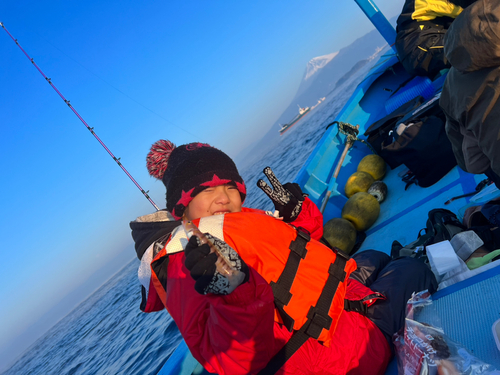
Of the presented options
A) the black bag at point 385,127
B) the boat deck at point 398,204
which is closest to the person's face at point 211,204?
the boat deck at point 398,204

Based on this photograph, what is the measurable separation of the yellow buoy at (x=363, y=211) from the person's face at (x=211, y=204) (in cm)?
278

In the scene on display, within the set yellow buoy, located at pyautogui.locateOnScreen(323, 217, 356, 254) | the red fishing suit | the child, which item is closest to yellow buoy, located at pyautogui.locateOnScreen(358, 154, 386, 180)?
yellow buoy, located at pyautogui.locateOnScreen(323, 217, 356, 254)

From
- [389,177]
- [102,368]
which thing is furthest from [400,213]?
[102,368]

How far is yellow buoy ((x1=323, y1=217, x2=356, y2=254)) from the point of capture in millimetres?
4172

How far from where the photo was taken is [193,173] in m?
2.20

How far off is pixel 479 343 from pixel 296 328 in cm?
92

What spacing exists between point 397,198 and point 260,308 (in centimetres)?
412

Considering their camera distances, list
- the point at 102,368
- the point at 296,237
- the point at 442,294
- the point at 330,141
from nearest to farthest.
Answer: the point at 442,294, the point at 296,237, the point at 330,141, the point at 102,368

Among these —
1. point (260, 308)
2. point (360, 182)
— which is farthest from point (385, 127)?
point (260, 308)

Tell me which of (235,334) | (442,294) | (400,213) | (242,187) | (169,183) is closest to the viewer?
(235,334)

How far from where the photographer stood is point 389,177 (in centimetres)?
525

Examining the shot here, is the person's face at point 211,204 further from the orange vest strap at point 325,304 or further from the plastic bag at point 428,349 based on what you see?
the plastic bag at point 428,349

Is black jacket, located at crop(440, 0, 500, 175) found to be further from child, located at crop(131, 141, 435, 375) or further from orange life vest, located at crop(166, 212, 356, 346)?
orange life vest, located at crop(166, 212, 356, 346)

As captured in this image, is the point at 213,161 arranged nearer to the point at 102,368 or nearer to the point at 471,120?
the point at 471,120
